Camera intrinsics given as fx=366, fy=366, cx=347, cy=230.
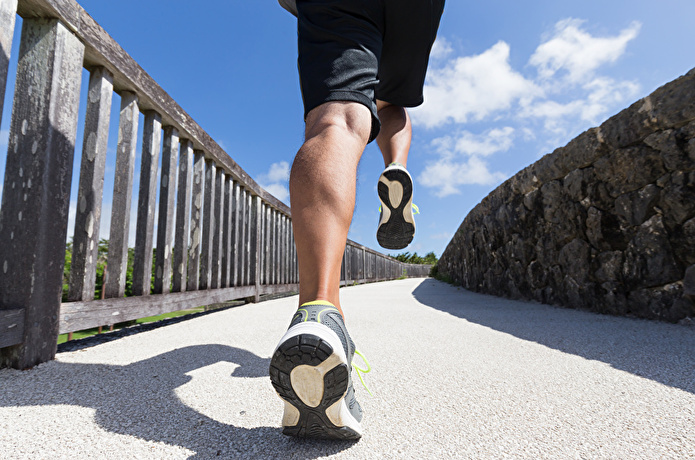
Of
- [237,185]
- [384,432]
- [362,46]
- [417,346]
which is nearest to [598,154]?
[417,346]

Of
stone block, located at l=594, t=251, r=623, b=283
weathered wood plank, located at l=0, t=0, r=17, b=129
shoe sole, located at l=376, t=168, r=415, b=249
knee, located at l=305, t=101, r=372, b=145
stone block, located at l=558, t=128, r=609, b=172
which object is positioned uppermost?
stone block, located at l=558, t=128, r=609, b=172

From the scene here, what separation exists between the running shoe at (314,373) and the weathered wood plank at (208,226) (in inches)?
85.7

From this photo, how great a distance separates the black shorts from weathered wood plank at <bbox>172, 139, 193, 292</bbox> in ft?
5.53

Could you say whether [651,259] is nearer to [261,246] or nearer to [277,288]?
[261,246]

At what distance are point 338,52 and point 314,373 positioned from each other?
729 millimetres

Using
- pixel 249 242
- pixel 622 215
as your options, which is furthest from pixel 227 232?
pixel 622 215

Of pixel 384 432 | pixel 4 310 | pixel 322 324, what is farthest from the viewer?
pixel 4 310

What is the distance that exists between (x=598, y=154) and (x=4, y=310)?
3206 millimetres

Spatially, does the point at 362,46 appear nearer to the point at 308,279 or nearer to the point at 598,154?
the point at 308,279

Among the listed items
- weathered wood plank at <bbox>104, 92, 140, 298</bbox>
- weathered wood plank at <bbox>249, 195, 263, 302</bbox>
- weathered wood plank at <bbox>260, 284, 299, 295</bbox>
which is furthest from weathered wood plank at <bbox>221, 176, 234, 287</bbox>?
weathered wood plank at <bbox>104, 92, 140, 298</bbox>

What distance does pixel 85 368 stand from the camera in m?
1.19

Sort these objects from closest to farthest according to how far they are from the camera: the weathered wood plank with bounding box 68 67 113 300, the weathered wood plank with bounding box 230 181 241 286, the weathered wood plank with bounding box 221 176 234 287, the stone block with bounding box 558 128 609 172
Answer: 1. the weathered wood plank with bounding box 68 67 113 300
2. the stone block with bounding box 558 128 609 172
3. the weathered wood plank with bounding box 221 176 234 287
4. the weathered wood plank with bounding box 230 181 241 286

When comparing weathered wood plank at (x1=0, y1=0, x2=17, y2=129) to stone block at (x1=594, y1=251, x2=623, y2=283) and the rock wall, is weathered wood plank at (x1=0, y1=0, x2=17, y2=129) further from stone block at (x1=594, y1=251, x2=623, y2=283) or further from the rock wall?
stone block at (x1=594, y1=251, x2=623, y2=283)

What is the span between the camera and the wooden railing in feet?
3.85
